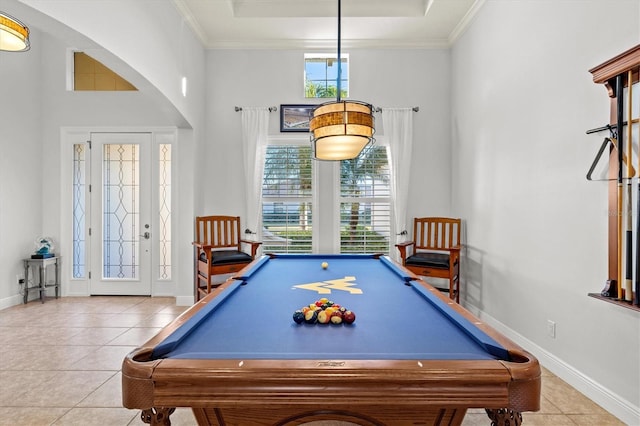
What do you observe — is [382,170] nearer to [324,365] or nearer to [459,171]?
[459,171]

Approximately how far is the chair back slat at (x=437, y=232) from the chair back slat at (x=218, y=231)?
239 cm

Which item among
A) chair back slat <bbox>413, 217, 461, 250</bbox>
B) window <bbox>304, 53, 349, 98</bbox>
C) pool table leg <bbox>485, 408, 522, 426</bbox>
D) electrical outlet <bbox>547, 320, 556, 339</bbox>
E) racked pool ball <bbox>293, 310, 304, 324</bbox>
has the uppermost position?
window <bbox>304, 53, 349, 98</bbox>

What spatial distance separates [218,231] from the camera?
4.65 meters

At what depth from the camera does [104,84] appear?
4.93m

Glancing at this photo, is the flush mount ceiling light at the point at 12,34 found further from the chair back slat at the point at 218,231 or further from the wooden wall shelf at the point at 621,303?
the wooden wall shelf at the point at 621,303

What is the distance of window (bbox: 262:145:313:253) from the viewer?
494 cm

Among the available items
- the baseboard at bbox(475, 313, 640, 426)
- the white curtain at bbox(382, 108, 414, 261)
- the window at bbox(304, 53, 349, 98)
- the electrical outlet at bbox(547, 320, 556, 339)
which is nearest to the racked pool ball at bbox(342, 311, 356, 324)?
the baseboard at bbox(475, 313, 640, 426)

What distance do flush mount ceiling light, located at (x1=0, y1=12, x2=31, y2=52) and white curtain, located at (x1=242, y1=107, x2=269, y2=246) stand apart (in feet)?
8.43

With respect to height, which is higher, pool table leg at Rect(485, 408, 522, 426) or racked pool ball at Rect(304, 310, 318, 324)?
racked pool ball at Rect(304, 310, 318, 324)

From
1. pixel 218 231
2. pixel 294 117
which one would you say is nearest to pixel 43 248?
pixel 218 231

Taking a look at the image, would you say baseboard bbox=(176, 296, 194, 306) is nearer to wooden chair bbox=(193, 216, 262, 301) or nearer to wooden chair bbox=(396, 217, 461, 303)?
wooden chair bbox=(193, 216, 262, 301)

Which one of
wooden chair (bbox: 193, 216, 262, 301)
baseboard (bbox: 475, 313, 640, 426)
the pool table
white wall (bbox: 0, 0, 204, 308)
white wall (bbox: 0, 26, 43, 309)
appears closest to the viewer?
the pool table

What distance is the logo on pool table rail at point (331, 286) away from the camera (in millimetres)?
2219

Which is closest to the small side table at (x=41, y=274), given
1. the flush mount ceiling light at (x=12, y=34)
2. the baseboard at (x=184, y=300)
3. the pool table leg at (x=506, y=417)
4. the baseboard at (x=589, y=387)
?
the baseboard at (x=184, y=300)
